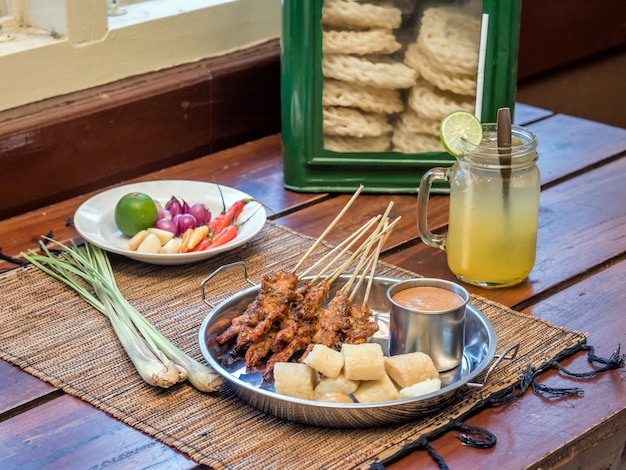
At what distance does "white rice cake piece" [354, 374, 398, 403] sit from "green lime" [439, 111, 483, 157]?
17.8 inches

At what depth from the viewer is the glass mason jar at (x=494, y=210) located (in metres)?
1.44

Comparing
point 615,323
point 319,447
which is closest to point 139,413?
point 319,447

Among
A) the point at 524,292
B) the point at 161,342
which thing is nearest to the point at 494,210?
the point at 524,292

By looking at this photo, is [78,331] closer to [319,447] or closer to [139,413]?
[139,413]

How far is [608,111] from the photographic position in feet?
11.9

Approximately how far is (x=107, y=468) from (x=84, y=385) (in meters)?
0.18

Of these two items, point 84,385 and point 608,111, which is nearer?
point 84,385

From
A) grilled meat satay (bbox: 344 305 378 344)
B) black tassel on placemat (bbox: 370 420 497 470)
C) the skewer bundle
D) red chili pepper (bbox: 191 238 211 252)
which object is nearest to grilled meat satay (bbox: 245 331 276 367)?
the skewer bundle

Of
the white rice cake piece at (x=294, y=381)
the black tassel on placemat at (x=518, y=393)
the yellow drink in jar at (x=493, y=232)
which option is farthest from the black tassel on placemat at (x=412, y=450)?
the yellow drink in jar at (x=493, y=232)

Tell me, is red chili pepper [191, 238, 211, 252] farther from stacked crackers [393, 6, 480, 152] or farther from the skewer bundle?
stacked crackers [393, 6, 480, 152]

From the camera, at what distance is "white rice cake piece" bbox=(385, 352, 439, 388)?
3.85 feet

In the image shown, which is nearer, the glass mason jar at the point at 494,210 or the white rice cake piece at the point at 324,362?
the white rice cake piece at the point at 324,362

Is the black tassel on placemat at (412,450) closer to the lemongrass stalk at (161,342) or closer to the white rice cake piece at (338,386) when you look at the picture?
the white rice cake piece at (338,386)

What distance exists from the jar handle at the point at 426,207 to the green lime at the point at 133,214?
44 cm
